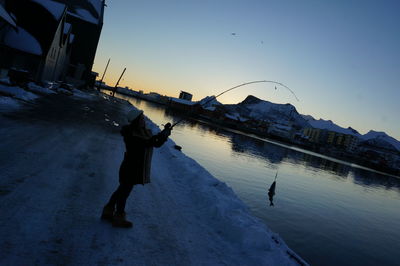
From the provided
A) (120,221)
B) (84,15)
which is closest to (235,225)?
(120,221)

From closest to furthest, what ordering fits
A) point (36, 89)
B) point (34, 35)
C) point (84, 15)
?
point (36, 89)
point (34, 35)
point (84, 15)

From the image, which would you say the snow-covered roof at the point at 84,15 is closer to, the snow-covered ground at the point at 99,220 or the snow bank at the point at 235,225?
the snow-covered ground at the point at 99,220

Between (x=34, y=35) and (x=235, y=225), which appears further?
(x=34, y=35)

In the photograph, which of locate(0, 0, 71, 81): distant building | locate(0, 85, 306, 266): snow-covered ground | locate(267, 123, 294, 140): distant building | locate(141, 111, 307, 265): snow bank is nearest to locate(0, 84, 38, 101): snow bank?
locate(0, 85, 306, 266): snow-covered ground

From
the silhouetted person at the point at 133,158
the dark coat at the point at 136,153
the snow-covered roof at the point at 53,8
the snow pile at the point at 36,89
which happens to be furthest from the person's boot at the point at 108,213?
the snow-covered roof at the point at 53,8

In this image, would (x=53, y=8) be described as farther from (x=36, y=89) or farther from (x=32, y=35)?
(x=36, y=89)

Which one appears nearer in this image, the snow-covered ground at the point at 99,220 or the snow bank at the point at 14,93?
the snow-covered ground at the point at 99,220

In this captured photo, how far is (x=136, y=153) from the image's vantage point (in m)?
4.85

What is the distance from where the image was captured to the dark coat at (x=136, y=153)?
4777 mm

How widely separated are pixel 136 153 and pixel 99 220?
1.33 m

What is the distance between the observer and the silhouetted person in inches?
188

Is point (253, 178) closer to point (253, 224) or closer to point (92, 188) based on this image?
point (253, 224)

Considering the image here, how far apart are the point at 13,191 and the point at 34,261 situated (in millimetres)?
2186

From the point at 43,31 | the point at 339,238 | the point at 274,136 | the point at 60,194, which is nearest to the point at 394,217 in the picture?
the point at 339,238
